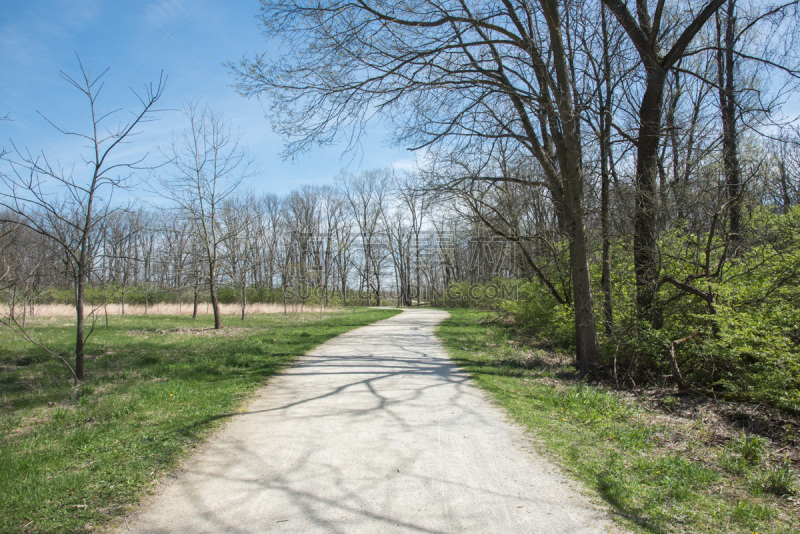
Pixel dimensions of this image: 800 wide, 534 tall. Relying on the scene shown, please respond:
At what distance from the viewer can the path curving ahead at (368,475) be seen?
2.99 meters

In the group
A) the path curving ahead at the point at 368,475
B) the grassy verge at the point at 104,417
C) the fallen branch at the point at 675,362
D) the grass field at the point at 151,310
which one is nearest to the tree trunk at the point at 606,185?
the fallen branch at the point at 675,362

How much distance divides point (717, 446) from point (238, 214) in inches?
751

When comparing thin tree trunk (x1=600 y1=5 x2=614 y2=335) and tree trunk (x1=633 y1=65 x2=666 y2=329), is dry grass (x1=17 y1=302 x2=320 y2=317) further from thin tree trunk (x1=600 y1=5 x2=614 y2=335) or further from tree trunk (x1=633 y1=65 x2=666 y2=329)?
tree trunk (x1=633 y1=65 x2=666 y2=329)

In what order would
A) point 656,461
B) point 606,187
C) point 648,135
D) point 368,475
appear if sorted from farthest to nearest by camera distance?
point 606,187
point 648,135
point 656,461
point 368,475

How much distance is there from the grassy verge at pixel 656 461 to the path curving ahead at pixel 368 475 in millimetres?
372

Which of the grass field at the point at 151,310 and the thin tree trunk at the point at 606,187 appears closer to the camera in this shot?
the thin tree trunk at the point at 606,187

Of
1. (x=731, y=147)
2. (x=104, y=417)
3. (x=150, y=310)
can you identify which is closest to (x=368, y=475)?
(x=104, y=417)

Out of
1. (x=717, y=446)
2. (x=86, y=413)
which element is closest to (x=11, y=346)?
(x=86, y=413)

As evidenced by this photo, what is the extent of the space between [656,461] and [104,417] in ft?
20.8

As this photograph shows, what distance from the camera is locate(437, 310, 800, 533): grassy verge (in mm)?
3200

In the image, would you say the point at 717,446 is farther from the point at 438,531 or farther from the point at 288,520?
the point at 288,520

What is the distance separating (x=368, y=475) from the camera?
3.71 metres

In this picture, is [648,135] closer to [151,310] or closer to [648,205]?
[648,205]

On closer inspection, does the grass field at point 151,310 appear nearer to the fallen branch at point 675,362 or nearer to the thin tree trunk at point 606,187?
the thin tree trunk at point 606,187
